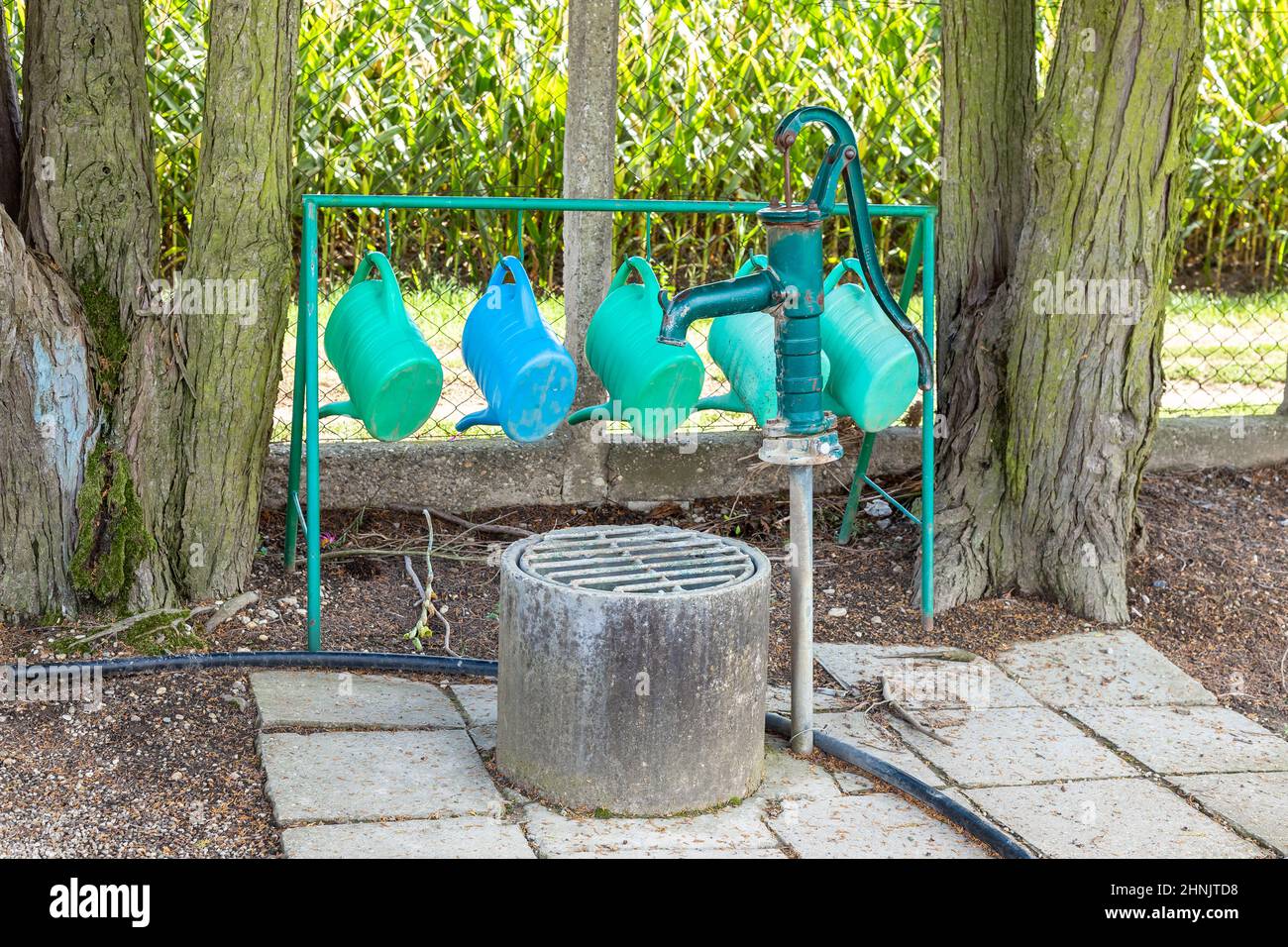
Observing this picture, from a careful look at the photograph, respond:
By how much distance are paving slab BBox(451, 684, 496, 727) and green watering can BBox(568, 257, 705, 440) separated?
0.79m

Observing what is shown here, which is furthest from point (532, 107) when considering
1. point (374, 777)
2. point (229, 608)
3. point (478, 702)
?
point (374, 777)

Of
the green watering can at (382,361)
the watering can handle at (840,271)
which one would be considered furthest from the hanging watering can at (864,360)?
the green watering can at (382,361)

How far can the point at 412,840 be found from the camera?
111 inches

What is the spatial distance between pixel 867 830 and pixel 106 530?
6.96 feet

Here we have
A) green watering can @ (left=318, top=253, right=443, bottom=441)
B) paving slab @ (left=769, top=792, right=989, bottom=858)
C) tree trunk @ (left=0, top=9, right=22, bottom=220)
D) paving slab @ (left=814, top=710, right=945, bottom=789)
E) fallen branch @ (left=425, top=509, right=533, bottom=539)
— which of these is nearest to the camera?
paving slab @ (left=769, top=792, right=989, bottom=858)

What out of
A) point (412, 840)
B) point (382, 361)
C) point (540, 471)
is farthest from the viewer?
point (540, 471)

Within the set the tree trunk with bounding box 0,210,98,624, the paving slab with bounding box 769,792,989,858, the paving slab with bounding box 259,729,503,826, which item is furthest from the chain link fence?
the paving slab with bounding box 769,792,989,858

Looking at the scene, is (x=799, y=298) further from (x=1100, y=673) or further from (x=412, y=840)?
(x=1100, y=673)

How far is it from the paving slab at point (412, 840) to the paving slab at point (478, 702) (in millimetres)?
548

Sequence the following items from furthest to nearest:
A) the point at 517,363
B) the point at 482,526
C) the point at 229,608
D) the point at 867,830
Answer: the point at 482,526, the point at 229,608, the point at 517,363, the point at 867,830

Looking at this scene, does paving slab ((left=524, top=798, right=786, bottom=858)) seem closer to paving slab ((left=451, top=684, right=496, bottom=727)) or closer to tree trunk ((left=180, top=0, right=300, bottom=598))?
paving slab ((left=451, top=684, right=496, bottom=727))

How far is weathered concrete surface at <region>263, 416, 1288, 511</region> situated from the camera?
15.4 feet

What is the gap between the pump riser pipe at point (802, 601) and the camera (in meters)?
3.17

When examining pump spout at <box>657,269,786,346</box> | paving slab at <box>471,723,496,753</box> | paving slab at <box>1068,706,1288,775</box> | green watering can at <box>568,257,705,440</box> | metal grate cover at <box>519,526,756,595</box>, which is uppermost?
pump spout at <box>657,269,786,346</box>
